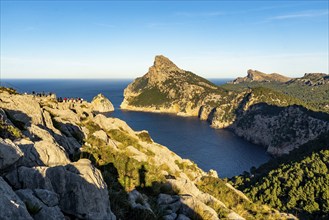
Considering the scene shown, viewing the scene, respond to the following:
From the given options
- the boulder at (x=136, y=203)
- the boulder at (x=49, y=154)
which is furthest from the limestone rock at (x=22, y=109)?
the boulder at (x=136, y=203)

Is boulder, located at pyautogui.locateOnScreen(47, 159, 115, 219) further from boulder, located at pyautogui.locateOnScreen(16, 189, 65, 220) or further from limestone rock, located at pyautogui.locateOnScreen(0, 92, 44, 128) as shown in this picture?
limestone rock, located at pyautogui.locateOnScreen(0, 92, 44, 128)

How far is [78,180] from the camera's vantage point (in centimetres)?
1541

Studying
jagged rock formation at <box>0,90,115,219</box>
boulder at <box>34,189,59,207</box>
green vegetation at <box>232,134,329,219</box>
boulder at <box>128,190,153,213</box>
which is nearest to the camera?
jagged rock formation at <box>0,90,115,219</box>

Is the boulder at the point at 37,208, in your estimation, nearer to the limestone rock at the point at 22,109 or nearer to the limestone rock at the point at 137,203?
the limestone rock at the point at 137,203

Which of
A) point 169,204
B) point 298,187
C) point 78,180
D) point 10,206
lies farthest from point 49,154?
point 298,187

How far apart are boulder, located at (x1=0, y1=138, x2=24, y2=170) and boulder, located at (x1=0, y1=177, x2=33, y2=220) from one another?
137 inches

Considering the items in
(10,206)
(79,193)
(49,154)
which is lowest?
(79,193)

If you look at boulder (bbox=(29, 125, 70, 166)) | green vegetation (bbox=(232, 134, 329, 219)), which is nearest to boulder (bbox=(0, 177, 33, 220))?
boulder (bbox=(29, 125, 70, 166))

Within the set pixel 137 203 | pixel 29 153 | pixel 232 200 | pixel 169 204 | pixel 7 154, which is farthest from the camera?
pixel 232 200

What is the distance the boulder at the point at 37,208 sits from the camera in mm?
11898

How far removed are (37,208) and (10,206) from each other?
155cm

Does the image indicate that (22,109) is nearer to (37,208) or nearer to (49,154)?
(49,154)

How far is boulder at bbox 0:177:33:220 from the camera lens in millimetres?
10273

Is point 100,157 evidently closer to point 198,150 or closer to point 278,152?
point 198,150
